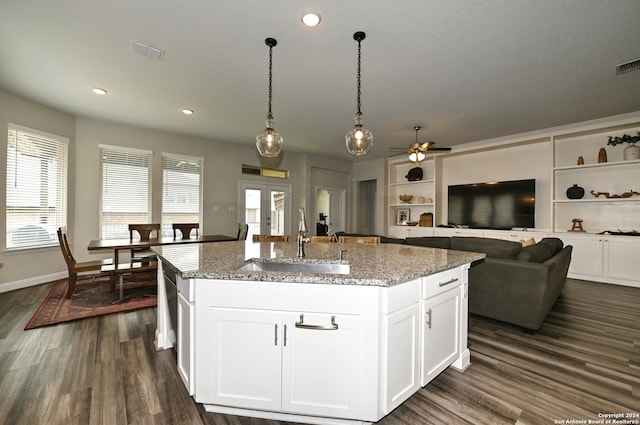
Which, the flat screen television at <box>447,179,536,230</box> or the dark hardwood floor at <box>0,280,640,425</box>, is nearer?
the dark hardwood floor at <box>0,280,640,425</box>

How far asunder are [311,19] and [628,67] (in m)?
3.67

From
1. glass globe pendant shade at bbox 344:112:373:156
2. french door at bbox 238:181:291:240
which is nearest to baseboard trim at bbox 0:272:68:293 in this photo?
french door at bbox 238:181:291:240

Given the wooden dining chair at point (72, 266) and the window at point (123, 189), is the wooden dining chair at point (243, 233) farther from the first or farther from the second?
the wooden dining chair at point (72, 266)

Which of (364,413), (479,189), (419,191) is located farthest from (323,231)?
(364,413)

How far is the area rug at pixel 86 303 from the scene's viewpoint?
301cm

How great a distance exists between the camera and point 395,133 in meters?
5.70

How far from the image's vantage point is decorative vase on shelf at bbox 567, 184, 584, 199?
5.15 m

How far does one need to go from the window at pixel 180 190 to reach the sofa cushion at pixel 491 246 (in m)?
5.38

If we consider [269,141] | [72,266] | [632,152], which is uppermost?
[632,152]

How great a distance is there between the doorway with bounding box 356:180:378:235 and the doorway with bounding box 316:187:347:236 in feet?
2.06

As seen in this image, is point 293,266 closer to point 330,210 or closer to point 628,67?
point 628,67

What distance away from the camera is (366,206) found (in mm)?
9055

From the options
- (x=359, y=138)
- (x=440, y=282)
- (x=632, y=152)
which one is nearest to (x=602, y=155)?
(x=632, y=152)

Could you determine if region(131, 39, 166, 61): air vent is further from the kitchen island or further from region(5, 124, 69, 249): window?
region(5, 124, 69, 249): window
